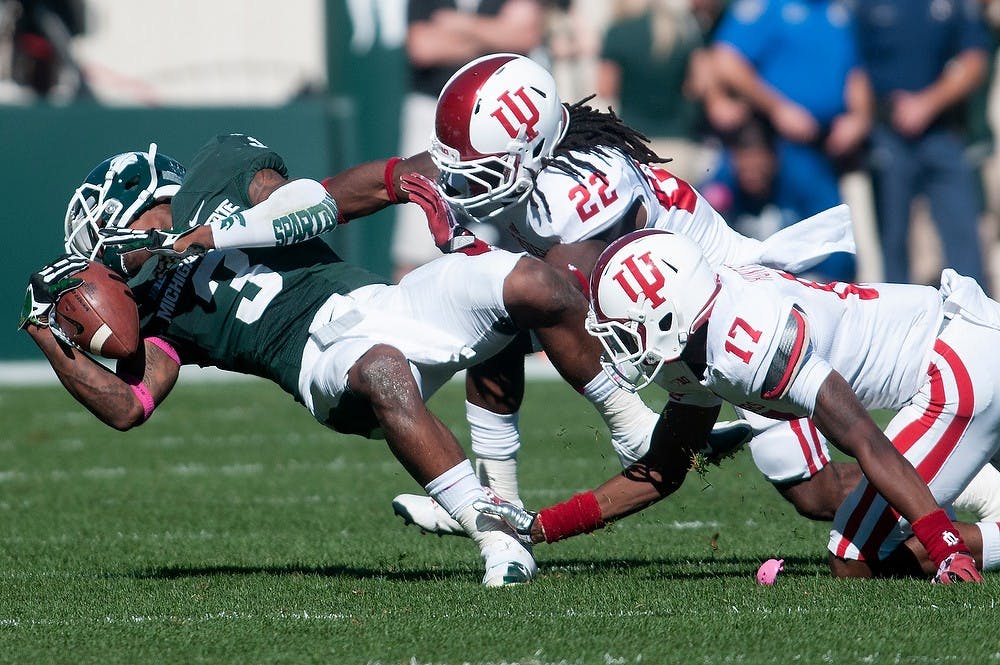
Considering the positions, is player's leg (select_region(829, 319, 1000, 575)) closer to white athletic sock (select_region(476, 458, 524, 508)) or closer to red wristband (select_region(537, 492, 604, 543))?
red wristband (select_region(537, 492, 604, 543))

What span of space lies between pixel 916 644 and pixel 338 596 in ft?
5.20

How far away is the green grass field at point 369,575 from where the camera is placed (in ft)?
12.1

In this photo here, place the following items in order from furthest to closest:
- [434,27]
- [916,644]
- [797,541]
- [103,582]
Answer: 1. [434,27]
2. [797,541]
3. [103,582]
4. [916,644]

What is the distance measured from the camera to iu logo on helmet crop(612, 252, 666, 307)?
415cm

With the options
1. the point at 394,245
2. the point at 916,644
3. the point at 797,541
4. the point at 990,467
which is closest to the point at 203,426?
the point at 394,245

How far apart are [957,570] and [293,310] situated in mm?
2072

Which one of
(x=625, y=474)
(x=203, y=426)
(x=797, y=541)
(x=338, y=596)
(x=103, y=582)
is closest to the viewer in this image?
(x=338, y=596)

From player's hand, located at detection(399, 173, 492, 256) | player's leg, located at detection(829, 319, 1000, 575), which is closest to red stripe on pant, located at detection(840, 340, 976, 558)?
player's leg, located at detection(829, 319, 1000, 575)

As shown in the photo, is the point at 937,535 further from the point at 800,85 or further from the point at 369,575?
the point at 800,85

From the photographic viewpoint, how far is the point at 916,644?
362 centimetres

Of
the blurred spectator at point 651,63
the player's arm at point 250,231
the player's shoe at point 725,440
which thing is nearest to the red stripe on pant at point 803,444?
the player's shoe at point 725,440

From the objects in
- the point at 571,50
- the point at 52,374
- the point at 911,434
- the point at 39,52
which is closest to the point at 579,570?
the point at 911,434

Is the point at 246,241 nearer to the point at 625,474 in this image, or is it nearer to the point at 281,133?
the point at 625,474

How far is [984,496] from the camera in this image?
5.08 m
